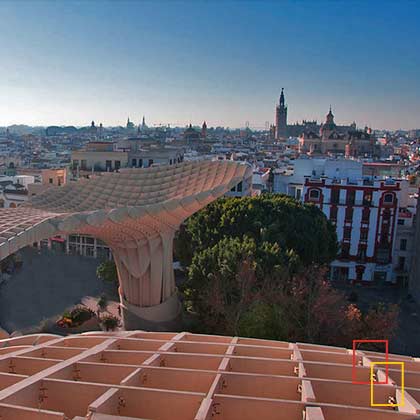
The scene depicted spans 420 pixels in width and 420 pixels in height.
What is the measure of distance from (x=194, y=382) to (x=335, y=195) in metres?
29.9

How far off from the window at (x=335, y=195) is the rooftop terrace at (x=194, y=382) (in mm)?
25619

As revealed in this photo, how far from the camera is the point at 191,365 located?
10.7 metres

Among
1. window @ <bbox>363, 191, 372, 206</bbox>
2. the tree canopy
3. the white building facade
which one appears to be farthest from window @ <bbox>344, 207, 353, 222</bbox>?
the tree canopy

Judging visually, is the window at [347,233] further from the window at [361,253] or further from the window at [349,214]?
the window at [361,253]

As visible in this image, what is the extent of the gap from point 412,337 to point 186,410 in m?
23.5

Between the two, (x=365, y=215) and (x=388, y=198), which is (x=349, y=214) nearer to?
(x=365, y=215)

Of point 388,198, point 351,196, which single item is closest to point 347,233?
point 351,196

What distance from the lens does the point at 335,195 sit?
37031mm

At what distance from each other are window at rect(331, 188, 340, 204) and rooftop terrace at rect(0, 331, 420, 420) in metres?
25.6

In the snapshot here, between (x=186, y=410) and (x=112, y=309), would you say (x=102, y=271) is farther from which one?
(x=186, y=410)

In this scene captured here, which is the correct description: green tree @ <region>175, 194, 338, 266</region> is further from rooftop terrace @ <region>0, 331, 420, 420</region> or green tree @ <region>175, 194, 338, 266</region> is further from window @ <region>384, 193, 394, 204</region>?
rooftop terrace @ <region>0, 331, 420, 420</region>

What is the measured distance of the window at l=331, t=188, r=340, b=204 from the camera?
36938mm

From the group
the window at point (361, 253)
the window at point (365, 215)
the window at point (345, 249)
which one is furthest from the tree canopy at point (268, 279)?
the window at point (361, 253)

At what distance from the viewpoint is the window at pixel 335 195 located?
36.9 m
